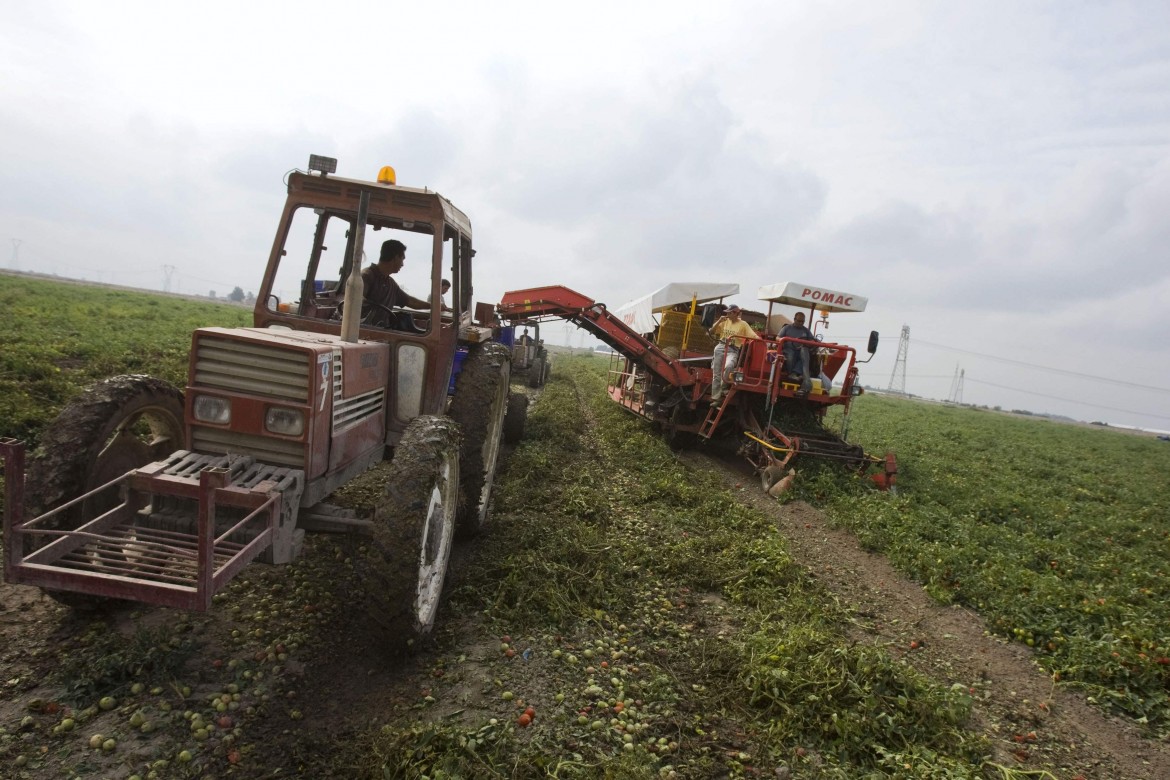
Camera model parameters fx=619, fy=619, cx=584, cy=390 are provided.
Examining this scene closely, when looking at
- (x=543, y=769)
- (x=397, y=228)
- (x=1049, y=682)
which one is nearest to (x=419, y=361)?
(x=397, y=228)

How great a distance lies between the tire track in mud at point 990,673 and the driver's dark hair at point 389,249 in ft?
15.0

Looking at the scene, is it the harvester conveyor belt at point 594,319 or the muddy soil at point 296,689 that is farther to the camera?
the harvester conveyor belt at point 594,319

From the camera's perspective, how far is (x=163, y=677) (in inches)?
122

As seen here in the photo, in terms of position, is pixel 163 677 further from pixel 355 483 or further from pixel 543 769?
pixel 355 483

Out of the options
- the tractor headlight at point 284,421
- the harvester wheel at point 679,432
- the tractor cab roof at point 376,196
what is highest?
the tractor cab roof at point 376,196

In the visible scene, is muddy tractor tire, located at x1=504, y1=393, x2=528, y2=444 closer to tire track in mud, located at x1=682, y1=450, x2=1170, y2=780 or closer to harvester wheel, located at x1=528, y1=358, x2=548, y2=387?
tire track in mud, located at x1=682, y1=450, x2=1170, y2=780

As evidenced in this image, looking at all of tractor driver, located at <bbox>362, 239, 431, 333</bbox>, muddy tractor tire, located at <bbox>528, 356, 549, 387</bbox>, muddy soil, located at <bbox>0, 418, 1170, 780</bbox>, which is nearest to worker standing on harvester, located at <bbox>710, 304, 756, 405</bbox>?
muddy soil, located at <bbox>0, 418, 1170, 780</bbox>

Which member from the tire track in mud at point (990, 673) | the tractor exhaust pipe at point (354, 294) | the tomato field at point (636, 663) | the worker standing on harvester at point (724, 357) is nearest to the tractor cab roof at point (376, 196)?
the tractor exhaust pipe at point (354, 294)

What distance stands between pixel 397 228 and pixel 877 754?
4837 mm

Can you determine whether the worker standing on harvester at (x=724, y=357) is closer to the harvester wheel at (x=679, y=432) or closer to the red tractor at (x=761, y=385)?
the red tractor at (x=761, y=385)

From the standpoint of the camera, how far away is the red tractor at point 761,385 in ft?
29.1

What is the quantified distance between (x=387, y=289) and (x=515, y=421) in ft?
13.3

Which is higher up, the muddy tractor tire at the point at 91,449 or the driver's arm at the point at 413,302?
the driver's arm at the point at 413,302

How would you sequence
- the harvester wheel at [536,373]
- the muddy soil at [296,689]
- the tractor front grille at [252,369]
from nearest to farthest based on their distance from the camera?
the muddy soil at [296,689], the tractor front grille at [252,369], the harvester wheel at [536,373]
